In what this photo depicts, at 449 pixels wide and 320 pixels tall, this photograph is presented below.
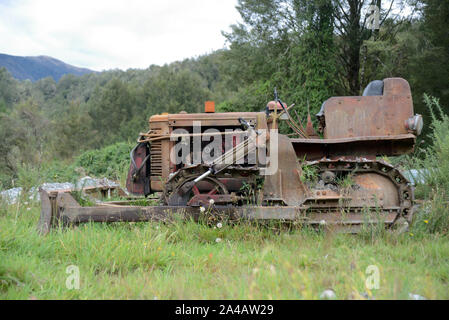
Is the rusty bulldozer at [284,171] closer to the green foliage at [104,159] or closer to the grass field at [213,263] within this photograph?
the grass field at [213,263]

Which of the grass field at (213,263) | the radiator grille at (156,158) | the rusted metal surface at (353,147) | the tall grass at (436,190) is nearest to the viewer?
the grass field at (213,263)

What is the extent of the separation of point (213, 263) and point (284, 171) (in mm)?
1627

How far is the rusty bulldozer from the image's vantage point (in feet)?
13.6

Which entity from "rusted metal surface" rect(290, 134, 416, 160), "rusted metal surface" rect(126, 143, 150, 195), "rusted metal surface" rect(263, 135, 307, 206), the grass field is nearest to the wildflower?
the grass field

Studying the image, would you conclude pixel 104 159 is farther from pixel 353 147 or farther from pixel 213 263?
pixel 213 263

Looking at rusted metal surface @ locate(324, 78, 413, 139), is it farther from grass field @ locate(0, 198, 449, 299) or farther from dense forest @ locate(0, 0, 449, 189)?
dense forest @ locate(0, 0, 449, 189)

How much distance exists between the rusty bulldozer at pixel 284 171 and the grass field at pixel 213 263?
0.22 m

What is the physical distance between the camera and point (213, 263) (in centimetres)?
328

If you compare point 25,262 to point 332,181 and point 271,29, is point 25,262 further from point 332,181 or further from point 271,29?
point 271,29

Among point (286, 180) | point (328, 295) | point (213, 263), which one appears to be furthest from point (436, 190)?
point (213, 263)

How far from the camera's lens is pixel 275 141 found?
438 cm

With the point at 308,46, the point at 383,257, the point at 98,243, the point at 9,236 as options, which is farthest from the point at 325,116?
the point at 308,46

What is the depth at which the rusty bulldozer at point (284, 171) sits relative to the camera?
13.6 ft

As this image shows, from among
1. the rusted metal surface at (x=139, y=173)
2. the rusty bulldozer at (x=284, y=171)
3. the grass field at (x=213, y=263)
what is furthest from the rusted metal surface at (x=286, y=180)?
the rusted metal surface at (x=139, y=173)
